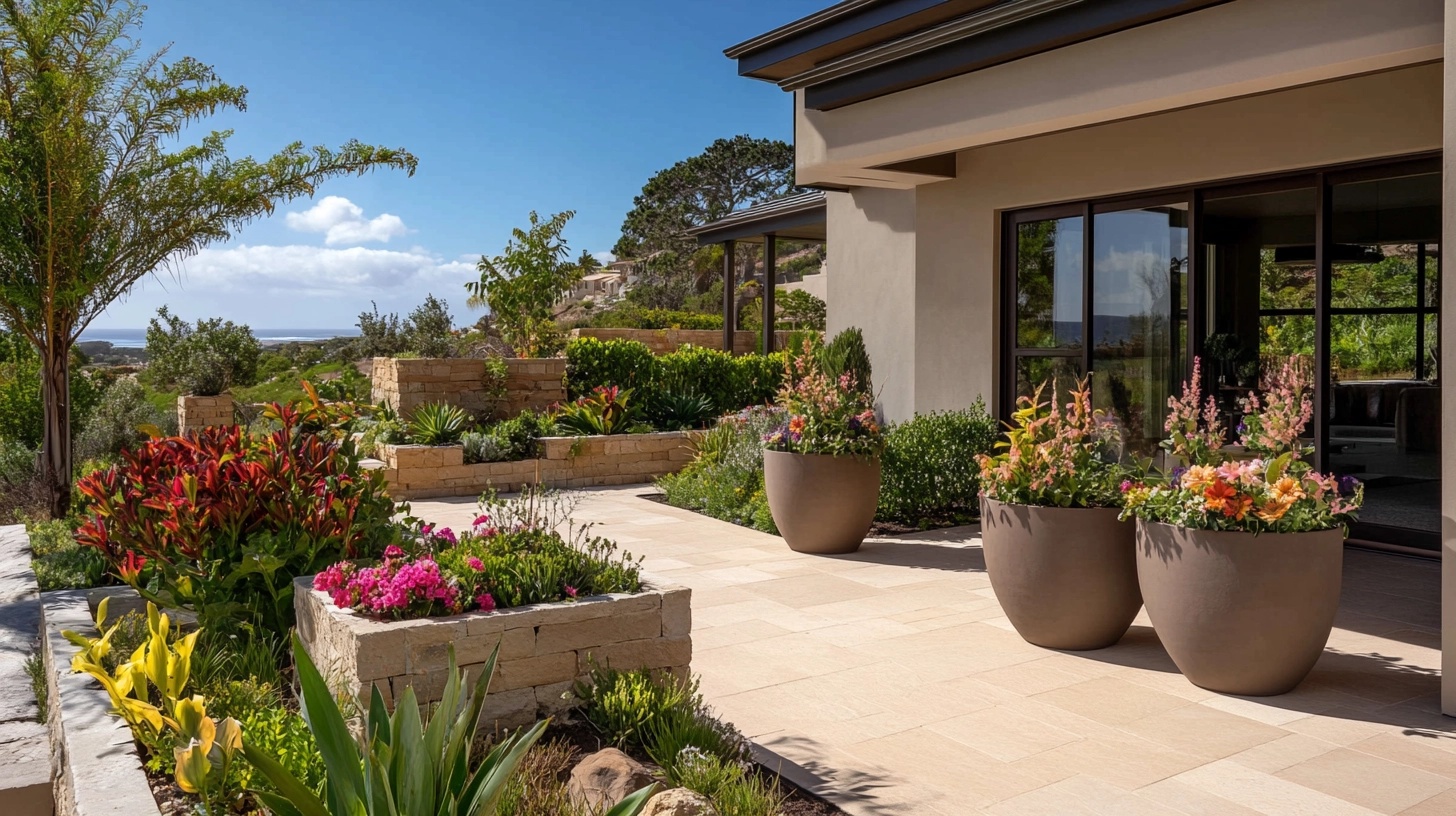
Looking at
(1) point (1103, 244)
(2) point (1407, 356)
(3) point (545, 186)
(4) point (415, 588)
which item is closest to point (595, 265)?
(1) point (1103, 244)

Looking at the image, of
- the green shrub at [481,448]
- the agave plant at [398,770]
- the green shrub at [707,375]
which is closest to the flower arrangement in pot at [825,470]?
the green shrub at [481,448]

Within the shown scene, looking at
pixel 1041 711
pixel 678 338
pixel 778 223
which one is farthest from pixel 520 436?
pixel 678 338

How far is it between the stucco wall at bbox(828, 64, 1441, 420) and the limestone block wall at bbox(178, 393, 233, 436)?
8.68 m

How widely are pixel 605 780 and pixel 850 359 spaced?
772cm

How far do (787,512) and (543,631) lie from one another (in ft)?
12.3

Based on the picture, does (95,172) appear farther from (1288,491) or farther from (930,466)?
(1288,491)

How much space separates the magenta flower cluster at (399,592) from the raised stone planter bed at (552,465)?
624 centimetres

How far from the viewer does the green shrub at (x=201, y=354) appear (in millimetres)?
14547

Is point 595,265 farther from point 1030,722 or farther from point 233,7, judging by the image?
point 1030,722

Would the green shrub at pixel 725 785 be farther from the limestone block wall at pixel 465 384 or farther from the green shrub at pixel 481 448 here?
the limestone block wall at pixel 465 384

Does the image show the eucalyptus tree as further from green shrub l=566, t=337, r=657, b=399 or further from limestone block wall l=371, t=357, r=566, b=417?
green shrub l=566, t=337, r=657, b=399

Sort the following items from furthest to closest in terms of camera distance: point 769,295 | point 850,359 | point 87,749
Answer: point 769,295, point 850,359, point 87,749

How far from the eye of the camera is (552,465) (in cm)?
1156

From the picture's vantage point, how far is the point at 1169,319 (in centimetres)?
799
